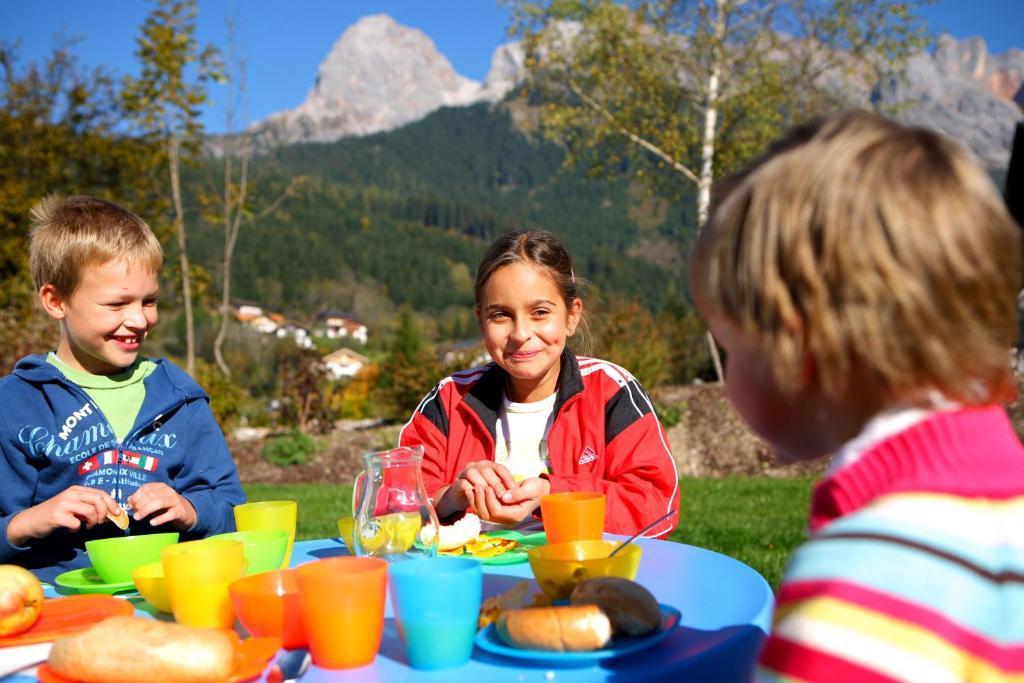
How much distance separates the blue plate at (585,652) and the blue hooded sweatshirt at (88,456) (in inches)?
54.8

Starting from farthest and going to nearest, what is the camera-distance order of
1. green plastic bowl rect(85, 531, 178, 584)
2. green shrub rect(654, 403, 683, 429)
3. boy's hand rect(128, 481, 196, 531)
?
green shrub rect(654, 403, 683, 429), boy's hand rect(128, 481, 196, 531), green plastic bowl rect(85, 531, 178, 584)

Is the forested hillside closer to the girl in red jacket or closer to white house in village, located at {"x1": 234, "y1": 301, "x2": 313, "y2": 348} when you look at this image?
white house in village, located at {"x1": 234, "y1": 301, "x2": 313, "y2": 348}

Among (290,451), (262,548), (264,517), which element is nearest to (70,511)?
(264,517)

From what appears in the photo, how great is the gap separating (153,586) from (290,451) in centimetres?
1070

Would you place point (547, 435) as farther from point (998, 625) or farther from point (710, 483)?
point (710, 483)

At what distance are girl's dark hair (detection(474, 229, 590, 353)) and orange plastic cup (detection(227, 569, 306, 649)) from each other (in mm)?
1741

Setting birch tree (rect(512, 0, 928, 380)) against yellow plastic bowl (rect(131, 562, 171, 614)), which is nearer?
yellow plastic bowl (rect(131, 562, 171, 614))

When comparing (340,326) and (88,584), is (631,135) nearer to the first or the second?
(88,584)

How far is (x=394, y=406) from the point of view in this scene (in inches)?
539

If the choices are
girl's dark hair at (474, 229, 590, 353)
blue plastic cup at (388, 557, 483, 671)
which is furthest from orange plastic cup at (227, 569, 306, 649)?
girl's dark hair at (474, 229, 590, 353)

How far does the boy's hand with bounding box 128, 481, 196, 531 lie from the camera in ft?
6.95

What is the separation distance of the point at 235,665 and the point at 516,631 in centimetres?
42

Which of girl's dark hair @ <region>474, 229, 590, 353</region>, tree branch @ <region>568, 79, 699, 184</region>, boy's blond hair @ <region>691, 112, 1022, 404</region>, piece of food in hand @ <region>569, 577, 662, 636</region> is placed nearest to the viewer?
boy's blond hair @ <region>691, 112, 1022, 404</region>

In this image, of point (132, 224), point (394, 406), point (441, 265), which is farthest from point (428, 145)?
point (132, 224)
